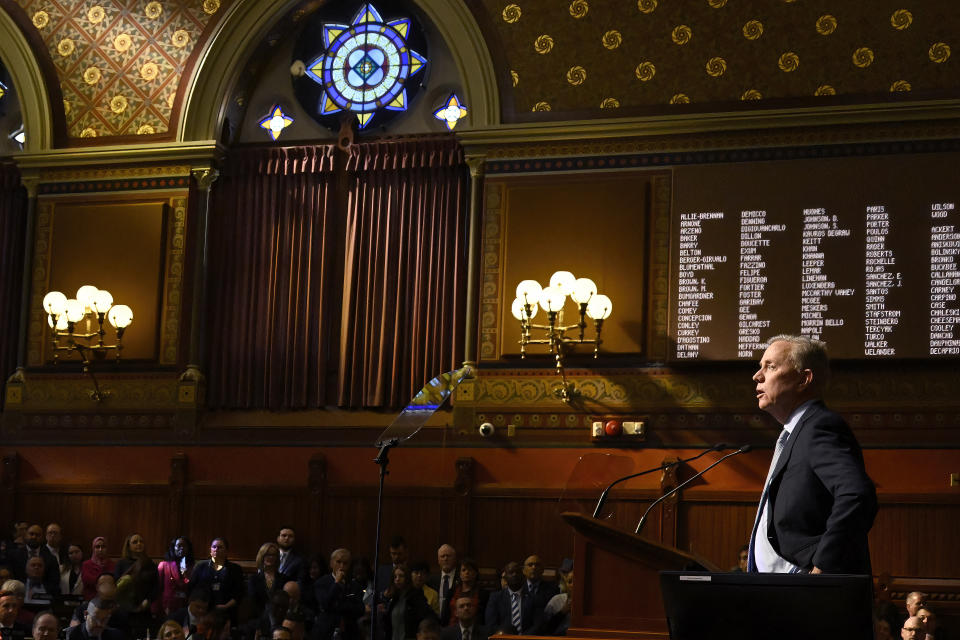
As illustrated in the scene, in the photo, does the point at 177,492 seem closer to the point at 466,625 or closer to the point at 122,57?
the point at 466,625

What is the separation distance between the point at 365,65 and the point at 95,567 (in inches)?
184

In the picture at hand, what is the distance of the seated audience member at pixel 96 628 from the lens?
9211 mm

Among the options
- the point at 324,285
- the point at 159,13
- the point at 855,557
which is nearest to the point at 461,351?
the point at 324,285

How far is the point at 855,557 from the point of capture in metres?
3.74

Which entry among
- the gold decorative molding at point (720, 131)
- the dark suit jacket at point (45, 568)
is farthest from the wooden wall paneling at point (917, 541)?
the dark suit jacket at point (45, 568)

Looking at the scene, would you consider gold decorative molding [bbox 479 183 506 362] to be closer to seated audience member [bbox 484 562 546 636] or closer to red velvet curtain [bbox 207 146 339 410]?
red velvet curtain [bbox 207 146 339 410]

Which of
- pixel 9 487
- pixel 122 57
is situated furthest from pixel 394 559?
pixel 122 57

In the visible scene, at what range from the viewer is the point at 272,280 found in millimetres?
11859

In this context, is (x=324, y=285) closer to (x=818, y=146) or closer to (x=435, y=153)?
(x=435, y=153)

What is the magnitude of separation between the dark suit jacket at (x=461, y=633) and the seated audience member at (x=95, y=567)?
9.55ft

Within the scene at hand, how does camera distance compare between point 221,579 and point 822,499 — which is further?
point 221,579

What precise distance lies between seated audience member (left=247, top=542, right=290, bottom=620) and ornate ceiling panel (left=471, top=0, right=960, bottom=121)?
3.86 m

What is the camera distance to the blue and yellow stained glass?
12.1m

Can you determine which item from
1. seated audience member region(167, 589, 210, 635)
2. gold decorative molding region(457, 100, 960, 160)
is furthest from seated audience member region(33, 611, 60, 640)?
gold decorative molding region(457, 100, 960, 160)
